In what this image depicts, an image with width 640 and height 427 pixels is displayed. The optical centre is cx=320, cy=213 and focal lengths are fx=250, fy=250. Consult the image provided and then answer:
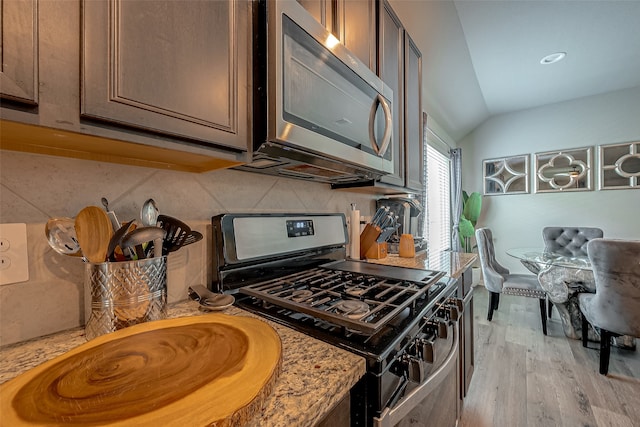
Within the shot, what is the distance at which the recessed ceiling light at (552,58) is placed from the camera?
102 inches

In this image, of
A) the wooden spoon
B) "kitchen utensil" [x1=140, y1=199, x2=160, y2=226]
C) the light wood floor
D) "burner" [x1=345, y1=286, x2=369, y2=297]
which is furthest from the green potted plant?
the wooden spoon

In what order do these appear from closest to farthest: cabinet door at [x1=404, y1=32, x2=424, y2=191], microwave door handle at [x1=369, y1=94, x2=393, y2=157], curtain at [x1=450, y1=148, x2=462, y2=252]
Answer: microwave door handle at [x1=369, y1=94, x2=393, y2=157], cabinet door at [x1=404, y1=32, x2=424, y2=191], curtain at [x1=450, y1=148, x2=462, y2=252]

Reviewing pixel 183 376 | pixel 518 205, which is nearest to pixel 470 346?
pixel 183 376

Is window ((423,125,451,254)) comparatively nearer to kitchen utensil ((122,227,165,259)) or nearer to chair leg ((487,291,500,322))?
chair leg ((487,291,500,322))

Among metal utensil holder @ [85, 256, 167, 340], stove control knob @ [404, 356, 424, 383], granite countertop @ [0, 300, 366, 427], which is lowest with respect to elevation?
stove control knob @ [404, 356, 424, 383]

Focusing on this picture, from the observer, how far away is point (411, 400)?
659 millimetres

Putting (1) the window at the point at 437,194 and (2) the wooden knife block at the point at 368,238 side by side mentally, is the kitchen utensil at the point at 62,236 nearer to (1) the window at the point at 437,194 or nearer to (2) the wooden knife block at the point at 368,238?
(2) the wooden knife block at the point at 368,238

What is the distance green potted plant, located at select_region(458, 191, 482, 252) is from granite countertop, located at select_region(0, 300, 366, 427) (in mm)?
4224

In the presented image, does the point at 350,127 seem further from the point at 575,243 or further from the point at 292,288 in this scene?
the point at 575,243

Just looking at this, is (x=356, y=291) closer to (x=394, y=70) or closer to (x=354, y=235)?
(x=354, y=235)

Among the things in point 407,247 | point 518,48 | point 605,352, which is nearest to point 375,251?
point 407,247

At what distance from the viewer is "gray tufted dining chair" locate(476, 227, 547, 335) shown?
2.63 meters

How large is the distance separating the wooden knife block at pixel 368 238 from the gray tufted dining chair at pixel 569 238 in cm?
333

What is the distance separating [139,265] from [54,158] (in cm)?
36
